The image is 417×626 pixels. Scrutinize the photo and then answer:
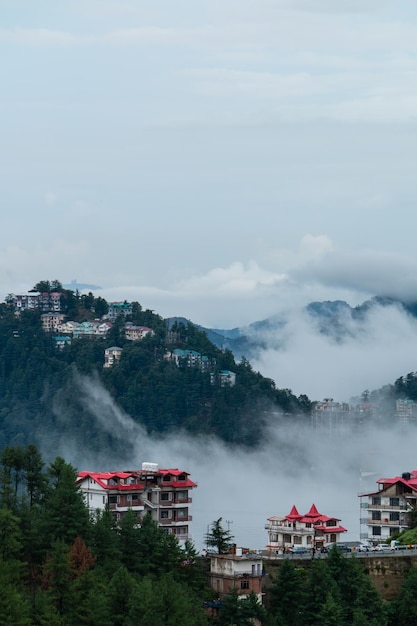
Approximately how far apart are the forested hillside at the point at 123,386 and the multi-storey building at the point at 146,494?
99.3 meters

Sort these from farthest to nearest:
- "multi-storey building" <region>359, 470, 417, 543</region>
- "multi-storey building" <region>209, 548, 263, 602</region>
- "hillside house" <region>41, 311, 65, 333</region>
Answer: "hillside house" <region>41, 311, 65, 333</region>
"multi-storey building" <region>359, 470, 417, 543</region>
"multi-storey building" <region>209, 548, 263, 602</region>

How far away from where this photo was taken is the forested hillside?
165250mm

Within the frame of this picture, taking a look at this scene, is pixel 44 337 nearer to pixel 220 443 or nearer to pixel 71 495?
pixel 220 443

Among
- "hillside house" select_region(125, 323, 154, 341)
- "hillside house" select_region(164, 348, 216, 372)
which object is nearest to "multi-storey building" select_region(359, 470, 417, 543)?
"hillside house" select_region(164, 348, 216, 372)

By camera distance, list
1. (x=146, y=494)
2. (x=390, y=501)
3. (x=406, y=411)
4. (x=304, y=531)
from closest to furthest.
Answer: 1. (x=146, y=494)
2. (x=304, y=531)
3. (x=390, y=501)
4. (x=406, y=411)

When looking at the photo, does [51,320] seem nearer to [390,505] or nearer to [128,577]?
[390,505]

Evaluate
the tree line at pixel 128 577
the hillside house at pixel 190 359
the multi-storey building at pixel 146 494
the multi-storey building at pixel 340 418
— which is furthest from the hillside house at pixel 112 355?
the tree line at pixel 128 577

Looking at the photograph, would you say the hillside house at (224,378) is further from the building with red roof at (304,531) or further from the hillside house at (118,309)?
the building with red roof at (304,531)

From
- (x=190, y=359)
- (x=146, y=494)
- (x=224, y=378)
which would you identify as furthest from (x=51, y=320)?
(x=146, y=494)

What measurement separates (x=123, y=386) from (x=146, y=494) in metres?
105

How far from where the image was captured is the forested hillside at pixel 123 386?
165250 mm

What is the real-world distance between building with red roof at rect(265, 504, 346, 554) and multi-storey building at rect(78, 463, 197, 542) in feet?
12.2

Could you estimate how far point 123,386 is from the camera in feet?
550

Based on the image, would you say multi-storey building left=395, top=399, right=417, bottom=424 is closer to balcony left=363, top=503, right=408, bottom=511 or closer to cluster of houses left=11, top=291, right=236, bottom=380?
cluster of houses left=11, top=291, right=236, bottom=380
